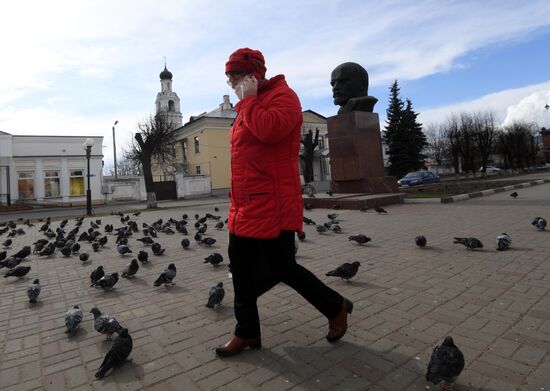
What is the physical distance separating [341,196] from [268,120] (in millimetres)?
11774

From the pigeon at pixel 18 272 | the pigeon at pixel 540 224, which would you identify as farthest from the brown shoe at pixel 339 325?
the pigeon at pixel 540 224

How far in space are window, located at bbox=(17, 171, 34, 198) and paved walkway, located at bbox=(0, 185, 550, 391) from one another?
37011 millimetres

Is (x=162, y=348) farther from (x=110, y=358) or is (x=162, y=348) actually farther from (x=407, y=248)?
(x=407, y=248)

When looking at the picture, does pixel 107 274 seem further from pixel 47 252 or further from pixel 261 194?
pixel 261 194

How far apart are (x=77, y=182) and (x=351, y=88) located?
109 ft

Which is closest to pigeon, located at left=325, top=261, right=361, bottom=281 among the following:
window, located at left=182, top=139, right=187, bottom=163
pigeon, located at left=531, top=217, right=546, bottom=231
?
pigeon, located at left=531, top=217, right=546, bottom=231

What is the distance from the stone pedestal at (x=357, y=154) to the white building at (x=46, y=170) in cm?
2946

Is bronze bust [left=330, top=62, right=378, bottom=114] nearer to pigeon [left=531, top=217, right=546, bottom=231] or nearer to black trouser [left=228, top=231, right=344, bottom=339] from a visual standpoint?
pigeon [left=531, top=217, right=546, bottom=231]

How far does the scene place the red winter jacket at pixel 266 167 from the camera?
8.03ft

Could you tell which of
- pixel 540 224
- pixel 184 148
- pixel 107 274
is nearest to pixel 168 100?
pixel 184 148

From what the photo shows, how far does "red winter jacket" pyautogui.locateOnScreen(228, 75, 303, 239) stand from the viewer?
245 cm

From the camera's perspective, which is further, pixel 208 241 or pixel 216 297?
pixel 208 241

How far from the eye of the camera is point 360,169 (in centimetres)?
1404

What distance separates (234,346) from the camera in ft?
8.94
